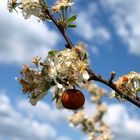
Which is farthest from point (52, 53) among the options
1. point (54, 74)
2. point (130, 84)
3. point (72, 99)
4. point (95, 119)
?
point (95, 119)

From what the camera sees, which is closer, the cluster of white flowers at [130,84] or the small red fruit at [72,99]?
the small red fruit at [72,99]

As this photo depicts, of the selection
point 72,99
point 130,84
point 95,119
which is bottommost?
point 72,99

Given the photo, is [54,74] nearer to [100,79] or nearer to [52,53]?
[52,53]

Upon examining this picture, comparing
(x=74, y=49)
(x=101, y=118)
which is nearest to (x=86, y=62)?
(x=74, y=49)

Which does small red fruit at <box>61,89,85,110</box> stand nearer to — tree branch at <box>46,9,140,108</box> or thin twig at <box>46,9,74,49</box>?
tree branch at <box>46,9,140,108</box>

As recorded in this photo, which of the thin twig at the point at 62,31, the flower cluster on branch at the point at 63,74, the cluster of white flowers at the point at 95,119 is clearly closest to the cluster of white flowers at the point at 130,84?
the flower cluster on branch at the point at 63,74

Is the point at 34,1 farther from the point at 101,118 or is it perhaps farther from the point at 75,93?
the point at 101,118

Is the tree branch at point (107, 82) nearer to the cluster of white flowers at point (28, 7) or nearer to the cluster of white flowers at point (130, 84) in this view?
the cluster of white flowers at point (130, 84)
